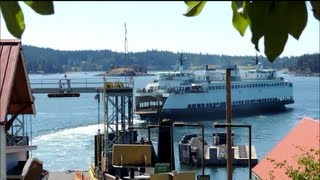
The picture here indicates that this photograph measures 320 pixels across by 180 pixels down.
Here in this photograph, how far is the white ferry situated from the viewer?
240 feet

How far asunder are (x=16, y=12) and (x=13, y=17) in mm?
17

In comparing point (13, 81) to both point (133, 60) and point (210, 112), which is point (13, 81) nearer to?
point (210, 112)

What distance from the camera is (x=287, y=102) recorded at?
277ft

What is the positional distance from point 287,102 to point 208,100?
1364cm

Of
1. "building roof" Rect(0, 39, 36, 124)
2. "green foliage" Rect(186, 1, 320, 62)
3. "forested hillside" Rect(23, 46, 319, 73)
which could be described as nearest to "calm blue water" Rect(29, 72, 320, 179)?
"building roof" Rect(0, 39, 36, 124)

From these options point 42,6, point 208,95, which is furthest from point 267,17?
point 208,95

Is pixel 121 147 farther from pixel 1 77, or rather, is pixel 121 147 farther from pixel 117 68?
pixel 117 68

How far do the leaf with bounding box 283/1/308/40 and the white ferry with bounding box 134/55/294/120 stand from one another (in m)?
69.7

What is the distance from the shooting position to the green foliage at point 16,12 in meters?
1.02

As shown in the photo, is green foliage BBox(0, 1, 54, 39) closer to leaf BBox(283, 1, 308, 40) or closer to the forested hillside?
leaf BBox(283, 1, 308, 40)

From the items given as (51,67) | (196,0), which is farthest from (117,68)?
(196,0)

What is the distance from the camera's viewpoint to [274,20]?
3.37 feet

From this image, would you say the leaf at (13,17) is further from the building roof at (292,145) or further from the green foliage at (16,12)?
the building roof at (292,145)


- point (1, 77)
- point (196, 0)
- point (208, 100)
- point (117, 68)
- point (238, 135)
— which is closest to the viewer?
point (196, 0)
